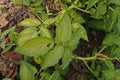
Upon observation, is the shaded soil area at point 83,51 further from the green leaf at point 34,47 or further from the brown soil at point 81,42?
the green leaf at point 34,47

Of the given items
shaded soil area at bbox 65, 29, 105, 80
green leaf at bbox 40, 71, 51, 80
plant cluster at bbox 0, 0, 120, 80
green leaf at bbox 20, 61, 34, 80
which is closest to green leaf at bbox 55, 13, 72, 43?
plant cluster at bbox 0, 0, 120, 80

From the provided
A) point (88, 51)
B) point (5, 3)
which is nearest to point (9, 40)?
point (5, 3)

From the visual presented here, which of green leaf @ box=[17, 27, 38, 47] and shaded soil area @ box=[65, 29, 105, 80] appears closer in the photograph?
green leaf @ box=[17, 27, 38, 47]

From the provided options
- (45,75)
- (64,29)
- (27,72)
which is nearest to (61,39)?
(64,29)

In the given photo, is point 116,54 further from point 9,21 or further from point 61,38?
point 9,21

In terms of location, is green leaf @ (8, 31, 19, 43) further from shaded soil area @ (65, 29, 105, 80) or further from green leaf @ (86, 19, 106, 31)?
green leaf @ (86, 19, 106, 31)

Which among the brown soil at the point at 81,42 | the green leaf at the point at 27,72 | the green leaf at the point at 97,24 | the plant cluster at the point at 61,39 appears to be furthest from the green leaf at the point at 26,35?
the green leaf at the point at 97,24

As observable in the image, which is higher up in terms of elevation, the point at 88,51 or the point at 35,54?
the point at 35,54
